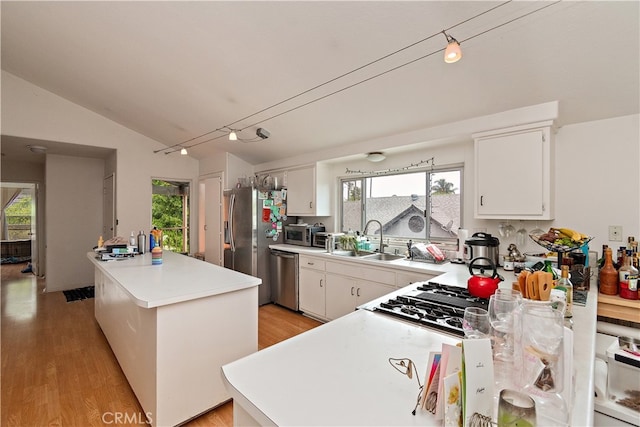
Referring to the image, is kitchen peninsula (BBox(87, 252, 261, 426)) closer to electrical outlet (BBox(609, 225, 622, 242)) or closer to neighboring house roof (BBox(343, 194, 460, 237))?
neighboring house roof (BBox(343, 194, 460, 237))

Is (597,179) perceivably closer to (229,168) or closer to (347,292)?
(347,292)

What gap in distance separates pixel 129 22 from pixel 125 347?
265 centimetres

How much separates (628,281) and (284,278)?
10.8 feet

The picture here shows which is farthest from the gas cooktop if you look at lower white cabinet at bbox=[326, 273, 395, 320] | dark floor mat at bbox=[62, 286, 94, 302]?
dark floor mat at bbox=[62, 286, 94, 302]

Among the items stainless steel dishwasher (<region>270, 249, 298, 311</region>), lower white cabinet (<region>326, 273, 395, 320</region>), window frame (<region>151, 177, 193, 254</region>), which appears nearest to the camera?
lower white cabinet (<region>326, 273, 395, 320</region>)

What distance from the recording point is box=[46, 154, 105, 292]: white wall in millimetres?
4914

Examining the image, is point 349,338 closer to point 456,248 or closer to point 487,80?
point 487,80

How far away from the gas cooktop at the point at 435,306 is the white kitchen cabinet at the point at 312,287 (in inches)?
69.8

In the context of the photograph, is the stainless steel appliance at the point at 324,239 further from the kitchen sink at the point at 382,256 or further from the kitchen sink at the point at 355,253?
the kitchen sink at the point at 382,256

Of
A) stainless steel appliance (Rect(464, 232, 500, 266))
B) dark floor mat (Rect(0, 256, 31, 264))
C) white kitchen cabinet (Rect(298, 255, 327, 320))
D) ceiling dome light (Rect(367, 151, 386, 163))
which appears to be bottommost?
dark floor mat (Rect(0, 256, 31, 264))

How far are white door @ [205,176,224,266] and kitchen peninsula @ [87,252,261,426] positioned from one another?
8.11 ft

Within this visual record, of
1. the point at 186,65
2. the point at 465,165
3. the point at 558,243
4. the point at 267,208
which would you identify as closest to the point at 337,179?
the point at 267,208

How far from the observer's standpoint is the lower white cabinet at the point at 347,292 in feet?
9.45

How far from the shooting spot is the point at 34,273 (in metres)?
6.17
